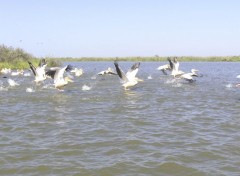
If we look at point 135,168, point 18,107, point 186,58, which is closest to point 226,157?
point 135,168

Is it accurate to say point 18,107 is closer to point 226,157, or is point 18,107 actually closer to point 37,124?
point 37,124

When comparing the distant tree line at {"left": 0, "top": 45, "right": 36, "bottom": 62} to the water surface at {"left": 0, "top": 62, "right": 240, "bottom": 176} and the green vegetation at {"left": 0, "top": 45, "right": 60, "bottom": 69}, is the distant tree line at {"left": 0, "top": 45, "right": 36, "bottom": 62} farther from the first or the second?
the water surface at {"left": 0, "top": 62, "right": 240, "bottom": 176}

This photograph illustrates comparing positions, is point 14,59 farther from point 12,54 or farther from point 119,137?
point 119,137

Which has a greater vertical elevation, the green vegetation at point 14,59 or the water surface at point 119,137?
the green vegetation at point 14,59

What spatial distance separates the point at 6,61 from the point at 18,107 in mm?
29318

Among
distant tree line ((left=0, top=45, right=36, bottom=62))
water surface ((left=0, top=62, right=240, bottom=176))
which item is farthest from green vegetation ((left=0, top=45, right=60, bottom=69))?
water surface ((left=0, top=62, right=240, bottom=176))

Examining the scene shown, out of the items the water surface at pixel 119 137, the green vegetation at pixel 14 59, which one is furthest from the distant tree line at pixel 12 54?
the water surface at pixel 119 137

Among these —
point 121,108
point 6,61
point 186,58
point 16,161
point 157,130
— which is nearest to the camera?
point 16,161

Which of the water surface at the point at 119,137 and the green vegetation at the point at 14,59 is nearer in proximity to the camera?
the water surface at the point at 119,137

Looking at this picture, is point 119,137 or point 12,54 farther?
point 12,54

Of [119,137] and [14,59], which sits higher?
[14,59]

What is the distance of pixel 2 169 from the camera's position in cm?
605

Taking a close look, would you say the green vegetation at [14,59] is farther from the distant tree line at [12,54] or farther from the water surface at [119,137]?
the water surface at [119,137]

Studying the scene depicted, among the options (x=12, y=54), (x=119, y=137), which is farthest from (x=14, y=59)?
(x=119, y=137)
